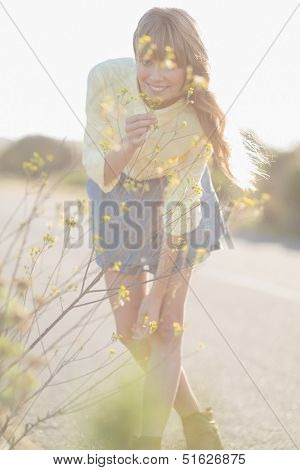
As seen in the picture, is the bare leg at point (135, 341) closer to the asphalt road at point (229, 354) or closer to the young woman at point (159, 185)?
the young woman at point (159, 185)

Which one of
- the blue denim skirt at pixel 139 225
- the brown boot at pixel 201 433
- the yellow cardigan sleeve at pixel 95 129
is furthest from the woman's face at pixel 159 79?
the brown boot at pixel 201 433

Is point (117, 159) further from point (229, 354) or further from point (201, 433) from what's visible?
point (229, 354)

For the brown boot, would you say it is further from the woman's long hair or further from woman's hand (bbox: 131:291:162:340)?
the woman's long hair

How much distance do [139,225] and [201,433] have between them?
2.90 ft

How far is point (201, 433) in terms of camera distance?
3.67 m

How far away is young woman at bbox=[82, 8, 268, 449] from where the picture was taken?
3.18 meters

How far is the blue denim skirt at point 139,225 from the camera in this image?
3492mm

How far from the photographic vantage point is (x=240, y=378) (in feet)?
16.7

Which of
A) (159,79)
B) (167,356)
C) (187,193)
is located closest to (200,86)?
(159,79)

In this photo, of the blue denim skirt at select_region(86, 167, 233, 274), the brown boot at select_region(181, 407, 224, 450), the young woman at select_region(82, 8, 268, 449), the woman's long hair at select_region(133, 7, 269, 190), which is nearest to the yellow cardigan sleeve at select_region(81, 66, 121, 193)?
the young woman at select_region(82, 8, 268, 449)

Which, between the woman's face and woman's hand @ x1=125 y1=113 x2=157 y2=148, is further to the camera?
the woman's face

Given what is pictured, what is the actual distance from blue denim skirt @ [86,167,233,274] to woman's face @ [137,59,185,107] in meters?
0.34
